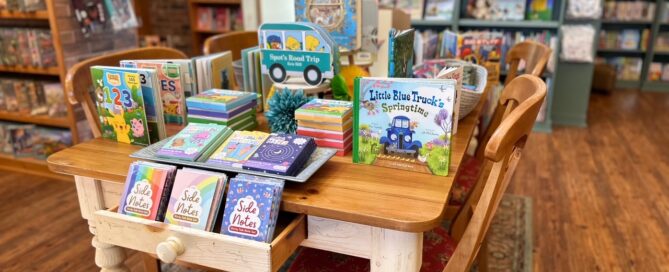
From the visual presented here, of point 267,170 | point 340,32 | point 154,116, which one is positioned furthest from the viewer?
point 340,32

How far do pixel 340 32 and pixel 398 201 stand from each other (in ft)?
2.93

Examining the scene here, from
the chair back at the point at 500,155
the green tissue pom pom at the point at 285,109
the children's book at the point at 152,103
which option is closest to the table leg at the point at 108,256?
the children's book at the point at 152,103

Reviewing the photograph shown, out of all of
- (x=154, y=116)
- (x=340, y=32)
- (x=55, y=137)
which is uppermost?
(x=340, y=32)

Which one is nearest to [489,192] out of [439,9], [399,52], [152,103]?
[399,52]

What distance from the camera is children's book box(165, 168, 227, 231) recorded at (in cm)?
101

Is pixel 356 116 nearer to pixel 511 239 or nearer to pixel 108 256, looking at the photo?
pixel 108 256

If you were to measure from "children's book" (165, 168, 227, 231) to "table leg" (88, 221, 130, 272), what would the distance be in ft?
1.02

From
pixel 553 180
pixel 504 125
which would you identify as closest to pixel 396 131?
pixel 504 125

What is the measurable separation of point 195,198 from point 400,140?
1.49ft

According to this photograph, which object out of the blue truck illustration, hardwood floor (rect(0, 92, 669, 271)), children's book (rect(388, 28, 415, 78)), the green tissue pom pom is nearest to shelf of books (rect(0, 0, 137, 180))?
hardwood floor (rect(0, 92, 669, 271))

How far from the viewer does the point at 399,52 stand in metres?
1.43

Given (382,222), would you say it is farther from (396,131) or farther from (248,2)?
(248,2)

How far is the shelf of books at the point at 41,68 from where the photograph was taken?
2.84m

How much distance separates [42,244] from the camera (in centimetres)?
231
